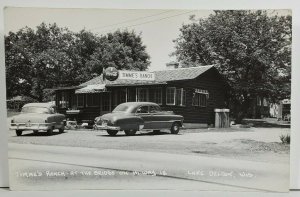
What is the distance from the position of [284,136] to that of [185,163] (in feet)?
7.47

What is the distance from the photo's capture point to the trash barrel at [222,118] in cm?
1177

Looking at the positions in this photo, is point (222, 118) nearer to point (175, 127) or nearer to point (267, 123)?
point (267, 123)

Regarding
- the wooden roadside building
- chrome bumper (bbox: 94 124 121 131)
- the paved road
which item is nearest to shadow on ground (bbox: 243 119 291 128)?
the wooden roadside building

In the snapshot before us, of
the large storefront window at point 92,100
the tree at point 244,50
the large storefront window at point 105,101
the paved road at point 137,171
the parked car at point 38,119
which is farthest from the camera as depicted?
the large storefront window at point 92,100

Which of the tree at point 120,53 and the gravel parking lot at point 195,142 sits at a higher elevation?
the tree at point 120,53

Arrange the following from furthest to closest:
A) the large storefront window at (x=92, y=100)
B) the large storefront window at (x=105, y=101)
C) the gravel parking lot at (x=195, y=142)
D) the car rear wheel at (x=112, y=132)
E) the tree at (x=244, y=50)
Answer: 1. the large storefront window at (x=92, y=100)
2. the large storefront window at (x=105, y=101)
3. the car rear wheel at (x=112, y=132)
4. the gravel parking lot at (x=195, y=142)
5. the tree at (x=244, y=50)

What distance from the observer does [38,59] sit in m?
11.9

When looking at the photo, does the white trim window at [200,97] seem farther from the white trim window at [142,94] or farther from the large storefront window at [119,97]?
the large storefront window at [119,97]

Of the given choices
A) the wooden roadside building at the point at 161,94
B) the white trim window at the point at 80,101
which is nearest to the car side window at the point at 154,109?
the wooden roadside building at the point at 161,94

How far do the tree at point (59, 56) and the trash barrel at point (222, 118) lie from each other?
6.66ft

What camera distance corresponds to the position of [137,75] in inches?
453

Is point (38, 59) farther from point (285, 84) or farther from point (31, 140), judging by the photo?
point (285, 84)

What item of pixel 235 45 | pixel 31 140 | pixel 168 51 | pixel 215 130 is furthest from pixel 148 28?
pixel 31 140

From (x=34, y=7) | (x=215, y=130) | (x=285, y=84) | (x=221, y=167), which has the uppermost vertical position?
(x=34, y=7)
